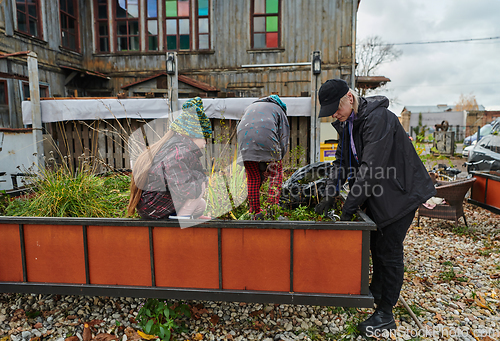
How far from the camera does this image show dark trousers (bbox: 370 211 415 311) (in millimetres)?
2389

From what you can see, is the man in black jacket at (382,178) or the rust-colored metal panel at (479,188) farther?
the rust-colored metal panel at (479,188)

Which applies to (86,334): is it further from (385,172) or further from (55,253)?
(385,172)

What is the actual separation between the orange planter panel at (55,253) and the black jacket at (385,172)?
6.76ft

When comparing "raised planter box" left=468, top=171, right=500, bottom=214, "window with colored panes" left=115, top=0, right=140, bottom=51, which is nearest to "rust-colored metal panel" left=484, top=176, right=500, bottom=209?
"raised planter box" left=468, top=171, right=500, bottom=214

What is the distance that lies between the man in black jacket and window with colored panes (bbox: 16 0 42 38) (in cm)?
1025

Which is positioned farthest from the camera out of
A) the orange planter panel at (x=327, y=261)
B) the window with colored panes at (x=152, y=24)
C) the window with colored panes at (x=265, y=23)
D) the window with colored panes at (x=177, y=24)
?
the window with colored panes at (x=152, y=24)

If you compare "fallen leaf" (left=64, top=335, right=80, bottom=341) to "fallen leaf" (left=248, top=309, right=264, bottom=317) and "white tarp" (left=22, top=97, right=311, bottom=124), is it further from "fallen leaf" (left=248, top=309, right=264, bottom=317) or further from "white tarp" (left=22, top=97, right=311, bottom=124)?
"white tarp" (left=22, top=97, right=311, bottom=124)

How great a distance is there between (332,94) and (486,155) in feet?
23.7

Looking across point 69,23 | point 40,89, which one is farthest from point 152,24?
point 40,89

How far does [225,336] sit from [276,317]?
50 centimetres

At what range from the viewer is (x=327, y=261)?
223 cm

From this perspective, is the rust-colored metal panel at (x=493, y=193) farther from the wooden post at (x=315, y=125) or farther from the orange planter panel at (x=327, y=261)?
the orange planter panel at (x=327, y=261)

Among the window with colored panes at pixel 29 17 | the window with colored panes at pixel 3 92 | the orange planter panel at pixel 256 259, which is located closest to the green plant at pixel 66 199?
the orange planter panel at pixel 256 259

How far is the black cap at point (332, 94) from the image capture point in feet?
7.71
